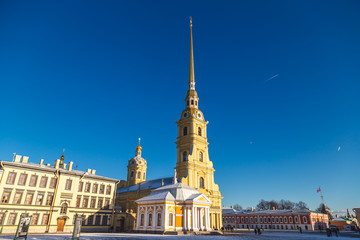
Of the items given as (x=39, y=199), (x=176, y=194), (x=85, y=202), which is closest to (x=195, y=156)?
(x=176, y=194)

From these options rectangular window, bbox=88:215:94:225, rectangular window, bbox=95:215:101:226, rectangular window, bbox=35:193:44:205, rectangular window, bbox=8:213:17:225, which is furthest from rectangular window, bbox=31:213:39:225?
rectangular window, bbox=95:215:101:226

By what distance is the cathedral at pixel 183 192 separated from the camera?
115 ft

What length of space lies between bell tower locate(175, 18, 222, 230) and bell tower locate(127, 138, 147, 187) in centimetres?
1774

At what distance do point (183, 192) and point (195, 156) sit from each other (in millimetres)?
13219

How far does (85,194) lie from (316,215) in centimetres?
6353

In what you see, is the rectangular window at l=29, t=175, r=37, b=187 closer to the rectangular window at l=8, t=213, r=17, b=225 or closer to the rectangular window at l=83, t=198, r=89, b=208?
the rectangular window at l=8, t=213, r=17, b=225

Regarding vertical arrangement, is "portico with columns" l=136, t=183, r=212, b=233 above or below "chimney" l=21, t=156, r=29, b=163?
below

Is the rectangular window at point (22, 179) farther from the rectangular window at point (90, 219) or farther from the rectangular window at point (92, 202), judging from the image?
the rectangular window at point (90, 219)

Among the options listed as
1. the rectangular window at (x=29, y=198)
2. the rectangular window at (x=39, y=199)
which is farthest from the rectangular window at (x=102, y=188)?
the rectangular window at (x=29, y=198)

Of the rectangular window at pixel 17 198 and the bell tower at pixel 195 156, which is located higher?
the bell tower at pixel 195 156

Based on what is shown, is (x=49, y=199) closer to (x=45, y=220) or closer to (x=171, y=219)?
(x=45, y=220)

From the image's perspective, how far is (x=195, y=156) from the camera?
5016cm

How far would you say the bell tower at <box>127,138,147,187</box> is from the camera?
64312mm

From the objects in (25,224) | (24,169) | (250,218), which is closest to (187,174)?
(24,169)
